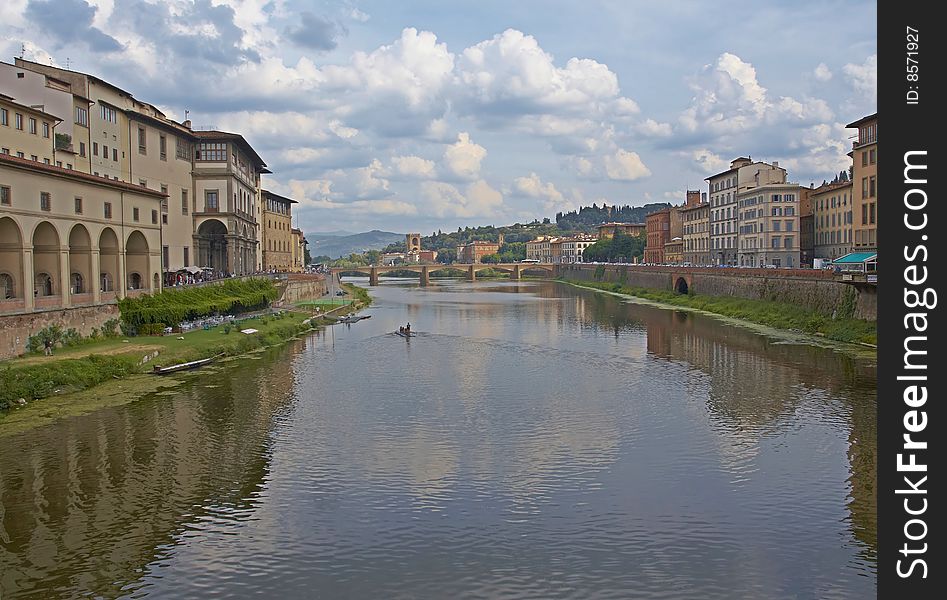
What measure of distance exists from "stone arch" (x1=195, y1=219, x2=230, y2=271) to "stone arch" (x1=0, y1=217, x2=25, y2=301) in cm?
3125

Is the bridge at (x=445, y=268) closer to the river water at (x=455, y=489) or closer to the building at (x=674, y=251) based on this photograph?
the building at (x=674, y=251)

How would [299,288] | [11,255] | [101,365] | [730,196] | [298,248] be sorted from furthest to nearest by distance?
[298,248] → [730,196] → [299,288] → [11,255] → [101,365]

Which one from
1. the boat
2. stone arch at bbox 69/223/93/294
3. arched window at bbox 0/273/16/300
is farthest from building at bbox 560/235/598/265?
arched window at bbox 0/273/16/300

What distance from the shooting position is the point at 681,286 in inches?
3295

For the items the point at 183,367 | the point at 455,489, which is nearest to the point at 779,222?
the point at 183,367

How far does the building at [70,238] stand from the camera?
1332 inches


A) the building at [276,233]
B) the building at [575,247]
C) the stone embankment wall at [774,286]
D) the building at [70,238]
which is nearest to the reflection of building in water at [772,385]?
the stone embankment wall at [774,286]

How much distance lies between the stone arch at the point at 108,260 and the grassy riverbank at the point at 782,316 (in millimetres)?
36219

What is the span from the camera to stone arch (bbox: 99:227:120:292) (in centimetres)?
4256

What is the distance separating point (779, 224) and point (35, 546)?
7245cm

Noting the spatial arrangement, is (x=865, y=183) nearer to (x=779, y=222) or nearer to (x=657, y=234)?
(x=779, y=222)

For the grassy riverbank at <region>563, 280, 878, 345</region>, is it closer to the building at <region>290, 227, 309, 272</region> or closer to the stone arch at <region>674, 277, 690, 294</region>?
the stone arch at <region>674, 277, 690, 294</region>

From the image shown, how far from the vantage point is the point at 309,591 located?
15.0m

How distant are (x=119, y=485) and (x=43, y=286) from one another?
883 inches
